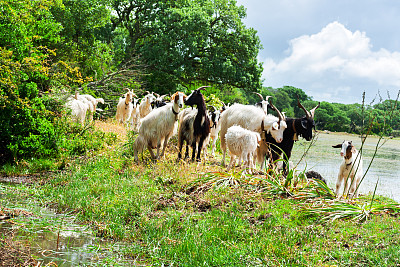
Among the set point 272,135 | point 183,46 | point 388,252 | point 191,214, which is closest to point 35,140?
point 191,214

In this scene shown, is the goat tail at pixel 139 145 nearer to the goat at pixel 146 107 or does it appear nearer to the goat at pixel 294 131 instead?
the goat at pixel 294 131

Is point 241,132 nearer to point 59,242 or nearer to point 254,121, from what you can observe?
point 254,121

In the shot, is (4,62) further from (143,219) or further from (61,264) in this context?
(61,264)

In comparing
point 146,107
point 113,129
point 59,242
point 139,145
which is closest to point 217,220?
point 59,242

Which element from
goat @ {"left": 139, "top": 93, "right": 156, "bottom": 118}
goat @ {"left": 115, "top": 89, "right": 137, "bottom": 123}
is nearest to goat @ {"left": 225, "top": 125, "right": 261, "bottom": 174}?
goat @ {"left": 139, "top": 93, "right": 156, "bottom": 118}

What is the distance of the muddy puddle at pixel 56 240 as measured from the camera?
155 inches

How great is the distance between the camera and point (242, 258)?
375 centimetres

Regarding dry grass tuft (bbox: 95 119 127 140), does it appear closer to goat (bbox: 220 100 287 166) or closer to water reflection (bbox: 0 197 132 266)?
goat (bbox: 220 100 287 166)

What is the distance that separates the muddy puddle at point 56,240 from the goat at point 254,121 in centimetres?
480

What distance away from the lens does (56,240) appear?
14.8 ft

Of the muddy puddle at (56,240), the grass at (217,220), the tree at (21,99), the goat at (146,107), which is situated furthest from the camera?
the goat at (146,107)

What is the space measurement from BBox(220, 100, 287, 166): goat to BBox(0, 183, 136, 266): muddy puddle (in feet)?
15.7

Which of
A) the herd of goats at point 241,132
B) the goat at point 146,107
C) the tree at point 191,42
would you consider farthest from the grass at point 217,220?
the tree at point 191,42

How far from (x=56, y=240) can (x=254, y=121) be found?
5726 millimetres
